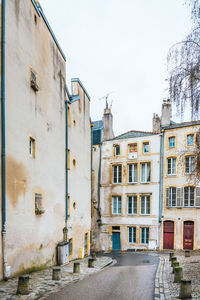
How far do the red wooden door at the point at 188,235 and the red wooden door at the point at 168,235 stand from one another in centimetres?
107

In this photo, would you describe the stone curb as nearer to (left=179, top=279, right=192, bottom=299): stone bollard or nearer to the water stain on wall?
(left=179, top=279, right=192, bottom=299): stone bollard

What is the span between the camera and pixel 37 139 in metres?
12.5

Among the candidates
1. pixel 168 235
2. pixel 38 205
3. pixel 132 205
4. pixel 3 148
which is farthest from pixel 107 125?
pixel 3 148

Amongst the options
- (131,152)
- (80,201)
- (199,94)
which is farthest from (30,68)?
(131,152)

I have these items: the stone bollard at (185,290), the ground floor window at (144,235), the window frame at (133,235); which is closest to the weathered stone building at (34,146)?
the stone bollard at (185,290)

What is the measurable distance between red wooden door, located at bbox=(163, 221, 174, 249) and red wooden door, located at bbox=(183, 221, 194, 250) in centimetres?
107

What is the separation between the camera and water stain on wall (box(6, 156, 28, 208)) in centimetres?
977

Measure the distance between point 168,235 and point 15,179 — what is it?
18.0 m

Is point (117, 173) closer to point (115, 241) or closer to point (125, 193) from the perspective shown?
point (125, 193)

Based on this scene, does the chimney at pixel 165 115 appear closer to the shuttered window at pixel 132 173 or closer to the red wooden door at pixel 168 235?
the shuttered window at pixel 132 173

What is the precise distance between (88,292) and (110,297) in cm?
85

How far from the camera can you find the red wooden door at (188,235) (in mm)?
23250

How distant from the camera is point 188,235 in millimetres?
23391

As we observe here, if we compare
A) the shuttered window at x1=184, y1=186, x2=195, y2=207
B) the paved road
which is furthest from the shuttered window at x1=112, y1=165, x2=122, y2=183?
the paved road
